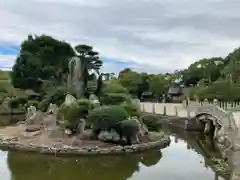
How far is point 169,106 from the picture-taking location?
3581 centimetres

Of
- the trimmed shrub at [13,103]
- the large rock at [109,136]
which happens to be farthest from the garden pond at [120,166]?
the trimmed shrub at [13,103]

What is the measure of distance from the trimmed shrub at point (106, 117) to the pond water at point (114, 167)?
2.05 meters

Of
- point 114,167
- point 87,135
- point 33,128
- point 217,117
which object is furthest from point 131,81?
point 114,167

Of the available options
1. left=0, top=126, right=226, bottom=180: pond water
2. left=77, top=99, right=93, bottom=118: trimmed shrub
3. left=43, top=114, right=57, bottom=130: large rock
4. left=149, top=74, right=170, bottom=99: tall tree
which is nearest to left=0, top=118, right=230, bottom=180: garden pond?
left=0, top=126, right=226, bottom=180: pond water

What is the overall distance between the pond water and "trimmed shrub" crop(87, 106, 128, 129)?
6.71ft

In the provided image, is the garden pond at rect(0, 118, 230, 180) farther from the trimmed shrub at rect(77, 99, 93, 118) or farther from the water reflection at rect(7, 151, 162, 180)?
the trimmed shrub at rect(77, 99, 93, 118)

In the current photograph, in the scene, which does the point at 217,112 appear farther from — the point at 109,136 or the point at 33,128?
the point at 33,128

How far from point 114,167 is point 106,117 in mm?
3699

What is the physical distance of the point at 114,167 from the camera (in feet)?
59.4

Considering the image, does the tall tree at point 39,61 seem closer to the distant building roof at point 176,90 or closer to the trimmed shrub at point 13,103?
the trimmed shrub at point 13,103

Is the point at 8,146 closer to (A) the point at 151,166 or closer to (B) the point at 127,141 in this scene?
(B) the point at 127,141

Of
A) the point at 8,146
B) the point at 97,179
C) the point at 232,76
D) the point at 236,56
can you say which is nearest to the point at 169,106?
the point at 232,76

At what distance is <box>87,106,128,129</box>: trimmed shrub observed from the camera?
21.1 m

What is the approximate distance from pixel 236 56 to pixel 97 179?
26.7 meters
